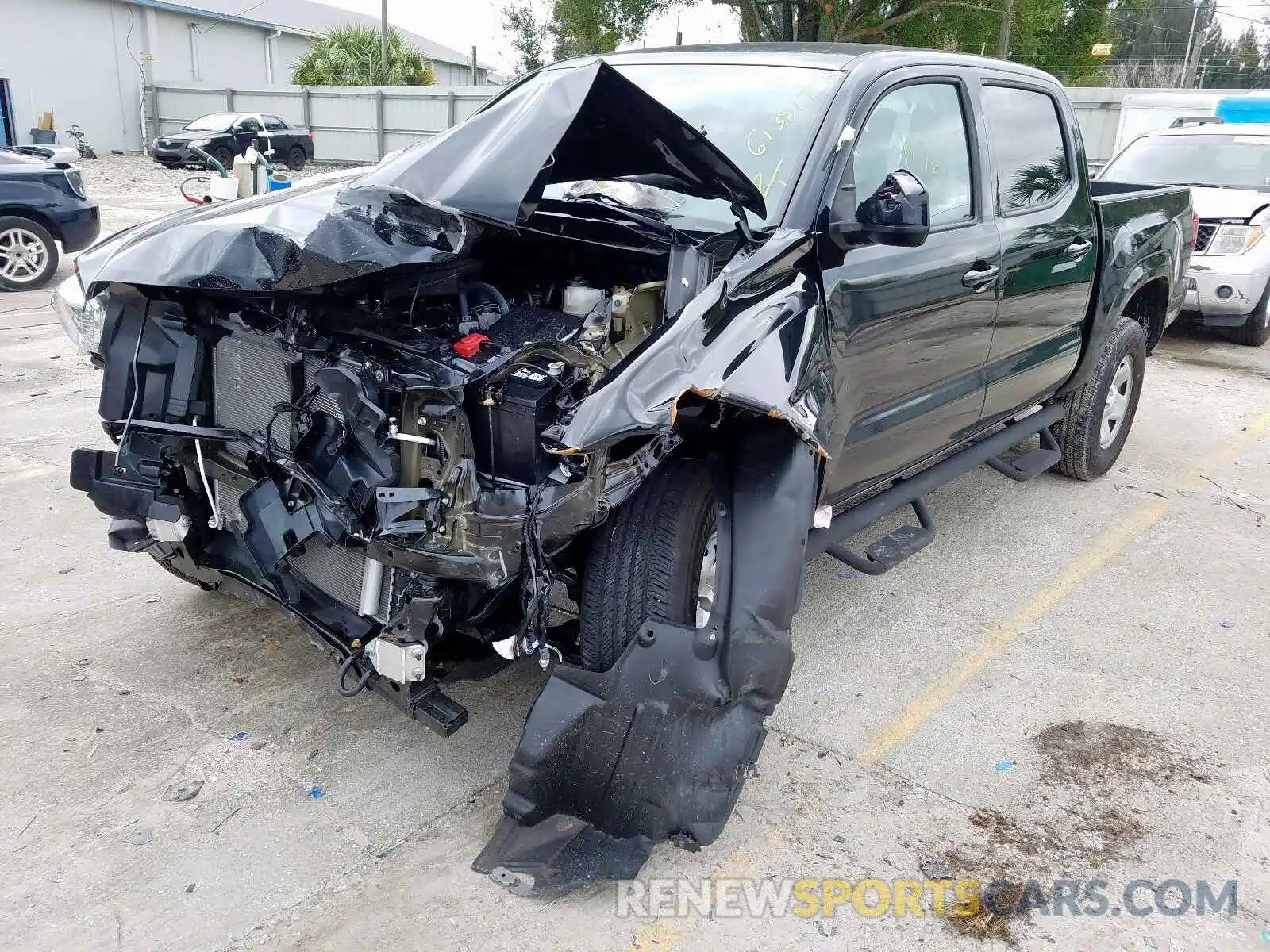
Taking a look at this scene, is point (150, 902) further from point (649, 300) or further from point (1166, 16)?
point (1166, 16)

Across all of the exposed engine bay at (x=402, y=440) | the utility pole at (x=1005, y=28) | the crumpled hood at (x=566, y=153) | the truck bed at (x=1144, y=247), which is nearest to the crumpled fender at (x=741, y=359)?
the exposed engine bay at (x=402, y=440)

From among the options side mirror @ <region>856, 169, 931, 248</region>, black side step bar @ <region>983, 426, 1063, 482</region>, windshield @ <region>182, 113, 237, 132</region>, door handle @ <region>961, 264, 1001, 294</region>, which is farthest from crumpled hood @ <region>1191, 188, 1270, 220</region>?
windshield @ <region>182, 113, 237, 132</region>

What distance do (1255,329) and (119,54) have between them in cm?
3468

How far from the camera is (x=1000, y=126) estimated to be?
4.24 meters

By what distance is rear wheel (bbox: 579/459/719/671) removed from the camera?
280 cm

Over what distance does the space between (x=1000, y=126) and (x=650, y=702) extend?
294 centimetres

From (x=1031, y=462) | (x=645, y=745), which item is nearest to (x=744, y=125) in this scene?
(x=645, y=745)

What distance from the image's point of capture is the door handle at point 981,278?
3.83 metres

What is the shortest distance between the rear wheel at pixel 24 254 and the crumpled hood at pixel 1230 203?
35.0ft

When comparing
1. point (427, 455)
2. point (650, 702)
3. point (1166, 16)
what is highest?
point (1166, 16)

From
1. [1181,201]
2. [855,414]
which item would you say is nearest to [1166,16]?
[1181,201]

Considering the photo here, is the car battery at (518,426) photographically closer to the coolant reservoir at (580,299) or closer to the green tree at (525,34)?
the coolant reservoir at (580,299)

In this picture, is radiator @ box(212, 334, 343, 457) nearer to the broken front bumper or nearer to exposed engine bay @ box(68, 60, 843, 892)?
exposed engine bay @ box(68, 60, 843, 892)

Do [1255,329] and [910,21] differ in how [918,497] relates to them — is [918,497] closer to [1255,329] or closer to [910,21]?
[1255,329]
